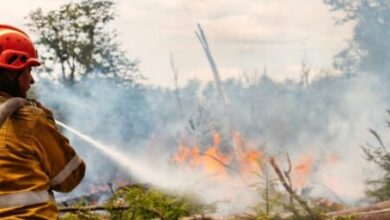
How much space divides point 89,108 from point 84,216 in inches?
718

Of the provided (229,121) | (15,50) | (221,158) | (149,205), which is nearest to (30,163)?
(15,50)

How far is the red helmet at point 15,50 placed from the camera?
297 centimetres

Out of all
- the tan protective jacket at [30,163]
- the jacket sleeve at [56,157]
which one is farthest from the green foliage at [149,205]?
the tan protective jacket at [30,163]

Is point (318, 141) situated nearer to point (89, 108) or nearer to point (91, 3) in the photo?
point (89, 108)

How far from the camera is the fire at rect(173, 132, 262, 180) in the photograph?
43.9 feet

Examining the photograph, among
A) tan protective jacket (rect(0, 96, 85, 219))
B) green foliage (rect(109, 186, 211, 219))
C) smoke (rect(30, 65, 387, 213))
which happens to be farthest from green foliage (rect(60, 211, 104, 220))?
smoke (rect(30, 65, 387, 213))

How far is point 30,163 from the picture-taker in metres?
2.79

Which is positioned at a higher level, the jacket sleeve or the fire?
the jacket sleeve

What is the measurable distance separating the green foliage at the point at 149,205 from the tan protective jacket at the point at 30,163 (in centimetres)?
208

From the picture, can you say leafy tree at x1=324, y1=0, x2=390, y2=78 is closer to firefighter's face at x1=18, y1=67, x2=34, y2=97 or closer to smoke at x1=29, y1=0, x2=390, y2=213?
smoke at x1=29, y1=0, x2=390, y2=213

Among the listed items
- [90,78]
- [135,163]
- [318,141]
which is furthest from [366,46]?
[90,78]

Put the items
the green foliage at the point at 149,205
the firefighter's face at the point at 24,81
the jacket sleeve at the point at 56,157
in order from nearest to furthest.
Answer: the jacket sleeve at the point at 56,157, the firefighter's face at the point at 24,81, the green foliage at the point at 149,205

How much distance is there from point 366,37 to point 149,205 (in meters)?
16.0

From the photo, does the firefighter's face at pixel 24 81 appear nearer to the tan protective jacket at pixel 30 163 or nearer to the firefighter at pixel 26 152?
the firefighter at pixel 26 152
